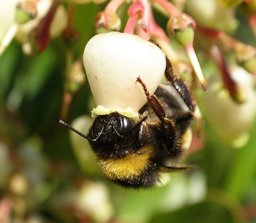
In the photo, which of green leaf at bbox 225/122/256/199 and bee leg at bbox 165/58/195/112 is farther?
green leaf at bbox 225/122/256/199

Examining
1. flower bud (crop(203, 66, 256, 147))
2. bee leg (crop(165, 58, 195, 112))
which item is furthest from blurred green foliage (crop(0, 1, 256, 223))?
bee leg (crop(165, 58, 195, 112))

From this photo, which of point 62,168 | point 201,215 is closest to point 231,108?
point 201,215

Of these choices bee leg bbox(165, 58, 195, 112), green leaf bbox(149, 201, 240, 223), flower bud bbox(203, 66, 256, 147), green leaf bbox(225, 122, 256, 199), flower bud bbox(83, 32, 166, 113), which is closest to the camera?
flower bud bbox(83, 32, 166, 113)

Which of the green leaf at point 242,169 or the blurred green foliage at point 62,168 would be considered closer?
the blurred green foliage at point 62,168

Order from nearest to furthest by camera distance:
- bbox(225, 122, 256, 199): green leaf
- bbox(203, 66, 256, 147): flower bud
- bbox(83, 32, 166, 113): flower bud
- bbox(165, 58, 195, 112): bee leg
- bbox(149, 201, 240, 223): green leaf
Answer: bbox(83, 32, 166, 113): flower bud, bbox(165, 58, 195, 112): bee leg, bbox(203, 66, 256, 147): flower bud, bbox(149, 201, 240, 223): green leaf, bbox(225, 122, 256, 199): green leaf

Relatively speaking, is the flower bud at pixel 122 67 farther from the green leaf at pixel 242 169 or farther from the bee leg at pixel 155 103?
the green leaf at pixel 242 169

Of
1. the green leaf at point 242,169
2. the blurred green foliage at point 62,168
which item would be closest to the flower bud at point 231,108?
the blurred green foliage at point 62,168

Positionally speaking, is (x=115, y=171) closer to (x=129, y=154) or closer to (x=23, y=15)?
(x=129, y=154)

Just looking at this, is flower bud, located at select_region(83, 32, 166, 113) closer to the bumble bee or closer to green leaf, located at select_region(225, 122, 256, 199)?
the bumble bee
